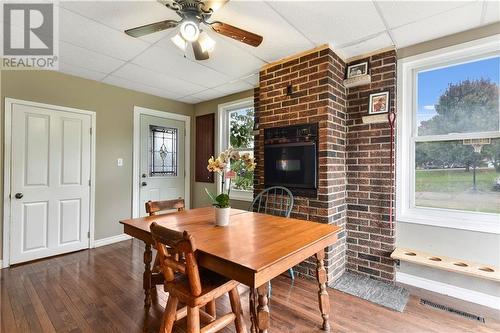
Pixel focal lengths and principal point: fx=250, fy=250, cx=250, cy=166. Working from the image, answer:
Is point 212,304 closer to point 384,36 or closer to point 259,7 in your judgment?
point 259,7

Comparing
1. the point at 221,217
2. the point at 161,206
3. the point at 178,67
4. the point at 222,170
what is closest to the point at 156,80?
the point at 178,67

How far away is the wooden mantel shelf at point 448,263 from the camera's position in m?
2.04

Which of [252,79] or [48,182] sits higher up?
[252,79]

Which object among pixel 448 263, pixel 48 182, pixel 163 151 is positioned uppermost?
pixel 163 151

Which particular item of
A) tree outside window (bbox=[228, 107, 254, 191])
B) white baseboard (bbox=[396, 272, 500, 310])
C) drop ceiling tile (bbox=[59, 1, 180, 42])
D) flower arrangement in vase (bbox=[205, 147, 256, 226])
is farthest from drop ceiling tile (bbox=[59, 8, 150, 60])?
white baseboard (bbox=[396, 272, 500, 310])

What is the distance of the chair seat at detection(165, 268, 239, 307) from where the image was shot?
1335mm

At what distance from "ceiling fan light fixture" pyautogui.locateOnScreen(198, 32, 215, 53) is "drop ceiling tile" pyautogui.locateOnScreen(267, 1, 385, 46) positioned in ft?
1.70

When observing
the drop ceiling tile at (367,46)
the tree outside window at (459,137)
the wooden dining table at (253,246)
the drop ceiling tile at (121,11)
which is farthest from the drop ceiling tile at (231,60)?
the tree outside window at (459,137)

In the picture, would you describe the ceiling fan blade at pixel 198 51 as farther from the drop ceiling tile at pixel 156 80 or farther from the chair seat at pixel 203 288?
the chair seat at pixel 203 288

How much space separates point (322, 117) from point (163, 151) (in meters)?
2.99

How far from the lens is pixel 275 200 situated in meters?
2.95

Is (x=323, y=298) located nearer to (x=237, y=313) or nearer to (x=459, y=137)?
(x=237, y=313)

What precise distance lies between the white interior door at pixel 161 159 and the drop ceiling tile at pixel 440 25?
11.9 ft

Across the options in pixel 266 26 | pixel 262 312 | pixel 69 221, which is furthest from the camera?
pixel 69 221
